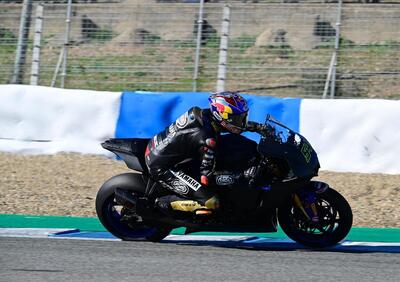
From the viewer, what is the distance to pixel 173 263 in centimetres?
714

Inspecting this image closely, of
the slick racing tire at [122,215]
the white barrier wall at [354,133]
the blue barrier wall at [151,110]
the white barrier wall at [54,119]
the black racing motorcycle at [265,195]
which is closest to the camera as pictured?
the black racing motorcycle at [265,195]

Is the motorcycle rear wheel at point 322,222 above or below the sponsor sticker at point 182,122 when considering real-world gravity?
below

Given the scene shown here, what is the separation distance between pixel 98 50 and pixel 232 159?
22.8ft

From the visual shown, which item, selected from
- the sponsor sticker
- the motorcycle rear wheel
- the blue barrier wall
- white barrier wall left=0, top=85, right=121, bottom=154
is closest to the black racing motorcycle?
the motorcycle rear wheel

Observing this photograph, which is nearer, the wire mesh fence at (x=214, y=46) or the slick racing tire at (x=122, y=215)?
the slick racing tire at (x=122, y=215)

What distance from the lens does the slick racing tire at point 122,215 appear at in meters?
8.20

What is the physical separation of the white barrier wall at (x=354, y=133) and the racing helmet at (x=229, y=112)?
142 inches

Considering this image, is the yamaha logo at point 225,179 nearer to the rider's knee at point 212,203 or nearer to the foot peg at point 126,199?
the rider's knee at point 212,203

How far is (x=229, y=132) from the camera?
803 cm

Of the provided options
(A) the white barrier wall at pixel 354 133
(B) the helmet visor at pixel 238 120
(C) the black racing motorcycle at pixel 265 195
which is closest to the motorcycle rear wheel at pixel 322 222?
(C) the black racing motorcycle at pixel 265 195

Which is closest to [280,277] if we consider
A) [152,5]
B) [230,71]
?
[230,71]

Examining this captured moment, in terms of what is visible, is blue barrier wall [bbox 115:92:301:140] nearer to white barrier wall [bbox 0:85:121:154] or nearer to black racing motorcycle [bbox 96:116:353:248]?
white barrier wall [bbox 0:85:121:154]

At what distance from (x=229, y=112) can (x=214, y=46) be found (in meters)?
5.86

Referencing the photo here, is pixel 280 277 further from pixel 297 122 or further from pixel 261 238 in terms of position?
pixel 297 122
